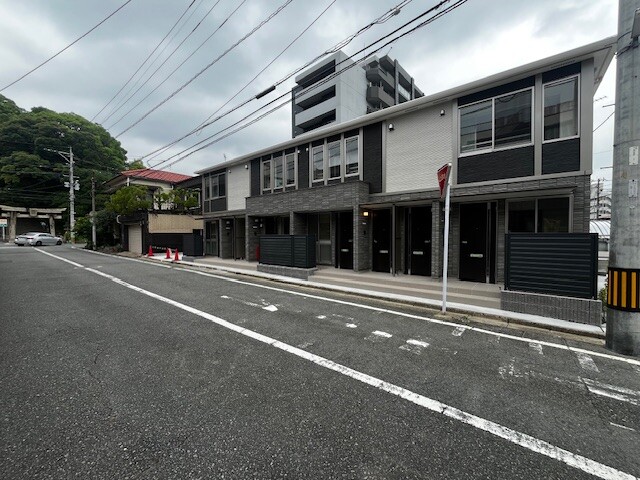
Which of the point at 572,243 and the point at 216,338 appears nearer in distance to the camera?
the point at 216,338

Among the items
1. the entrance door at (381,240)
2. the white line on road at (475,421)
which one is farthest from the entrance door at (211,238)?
the white line on road at (475,421)

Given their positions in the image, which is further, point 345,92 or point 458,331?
point 345,92

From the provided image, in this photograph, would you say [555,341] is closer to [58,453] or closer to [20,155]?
[58,453]

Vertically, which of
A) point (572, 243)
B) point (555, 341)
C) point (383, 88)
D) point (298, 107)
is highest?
point (383, 88)

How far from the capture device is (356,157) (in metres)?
10.4

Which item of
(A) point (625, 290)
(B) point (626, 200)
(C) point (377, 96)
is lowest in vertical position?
(A) point (625, 290)

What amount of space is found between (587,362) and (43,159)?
55.2 meters

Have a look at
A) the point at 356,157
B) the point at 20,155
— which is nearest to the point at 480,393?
the point at 356,157

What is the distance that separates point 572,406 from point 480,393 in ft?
2.58

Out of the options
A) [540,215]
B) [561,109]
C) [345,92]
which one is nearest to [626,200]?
[540,215]

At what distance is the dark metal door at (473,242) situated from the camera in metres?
7.78

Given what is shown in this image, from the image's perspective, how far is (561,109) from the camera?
664 cm

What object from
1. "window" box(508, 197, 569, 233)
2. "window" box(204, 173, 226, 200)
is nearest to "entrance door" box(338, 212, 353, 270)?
"window" box(508, 197, 569, 233)

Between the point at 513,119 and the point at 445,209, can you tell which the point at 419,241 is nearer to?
the point at 445,209
